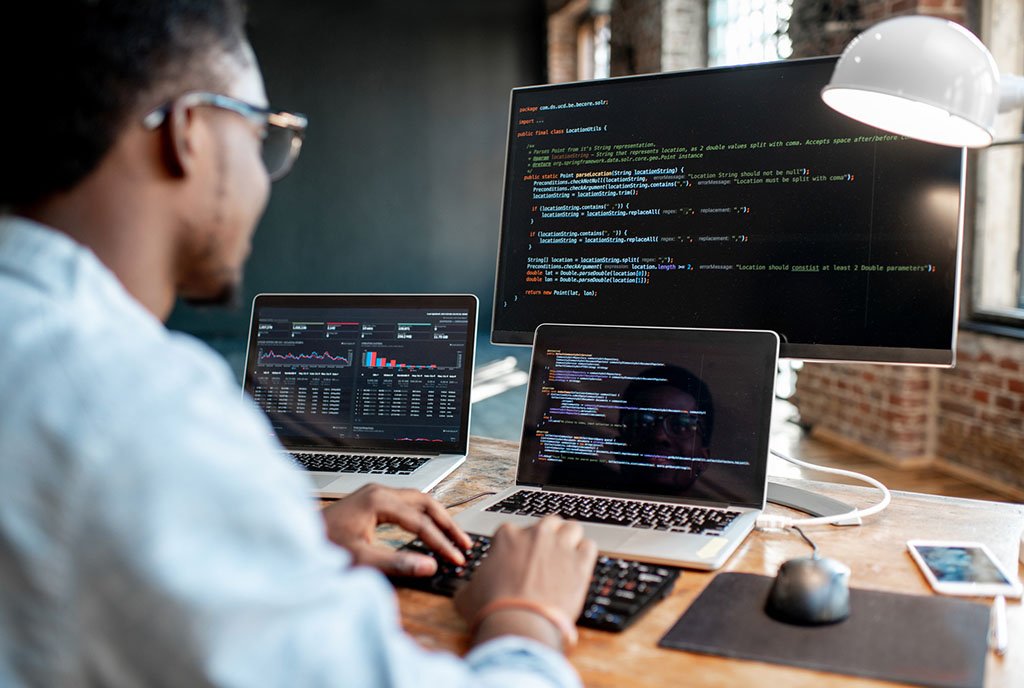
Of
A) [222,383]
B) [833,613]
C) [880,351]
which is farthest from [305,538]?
[880,351]

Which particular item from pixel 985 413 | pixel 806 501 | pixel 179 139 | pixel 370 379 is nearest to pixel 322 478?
pixel 370 379

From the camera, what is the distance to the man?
18.3 inches

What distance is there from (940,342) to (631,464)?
43 cm

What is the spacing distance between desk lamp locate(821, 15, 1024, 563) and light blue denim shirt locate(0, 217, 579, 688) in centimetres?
82

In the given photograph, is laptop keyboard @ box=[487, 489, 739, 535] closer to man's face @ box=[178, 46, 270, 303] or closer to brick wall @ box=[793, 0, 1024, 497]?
man's face @ box=[178, 46, 270, 303]

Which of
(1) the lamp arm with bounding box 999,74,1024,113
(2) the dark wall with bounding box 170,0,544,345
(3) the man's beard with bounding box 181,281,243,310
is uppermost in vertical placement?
(2) the dark wall with bounding box 170,0,544,345

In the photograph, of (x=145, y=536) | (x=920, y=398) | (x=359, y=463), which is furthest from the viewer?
(x=920, y=398)

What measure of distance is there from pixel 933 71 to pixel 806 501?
56 centimetres

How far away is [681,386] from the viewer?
1.23 meters

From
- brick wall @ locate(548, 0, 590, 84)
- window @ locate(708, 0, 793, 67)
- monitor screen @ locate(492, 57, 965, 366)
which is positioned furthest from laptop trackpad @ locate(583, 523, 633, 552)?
brick wall @ locate(548, 0, 590, 84)

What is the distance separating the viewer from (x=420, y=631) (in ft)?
2.87

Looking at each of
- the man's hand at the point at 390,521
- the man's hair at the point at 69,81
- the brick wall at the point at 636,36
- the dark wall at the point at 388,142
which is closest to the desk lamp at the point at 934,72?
the man's hand at the point at 390,521

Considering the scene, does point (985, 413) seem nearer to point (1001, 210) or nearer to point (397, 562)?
point (1001, 210)

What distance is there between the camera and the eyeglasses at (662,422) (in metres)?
1.21
